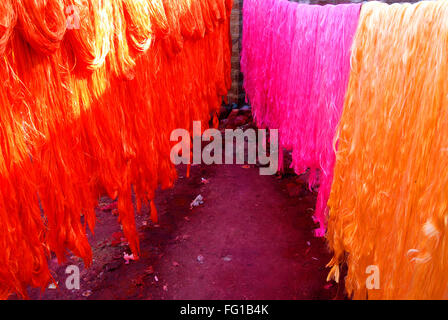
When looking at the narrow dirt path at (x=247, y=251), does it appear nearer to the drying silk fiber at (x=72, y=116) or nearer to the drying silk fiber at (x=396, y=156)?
the drying silk fiber at (x=72, y=116)

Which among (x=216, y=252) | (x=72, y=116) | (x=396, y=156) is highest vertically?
(x=72, y=116)

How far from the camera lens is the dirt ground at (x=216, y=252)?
7.77 feet

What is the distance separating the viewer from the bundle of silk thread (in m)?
1.71

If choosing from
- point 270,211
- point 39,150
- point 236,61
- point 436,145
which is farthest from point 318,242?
point 236,61

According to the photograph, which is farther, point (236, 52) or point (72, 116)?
point (236, 52)

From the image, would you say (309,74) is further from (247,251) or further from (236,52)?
(236,52)

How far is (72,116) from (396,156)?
4.39ft

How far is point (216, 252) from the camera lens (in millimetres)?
2799


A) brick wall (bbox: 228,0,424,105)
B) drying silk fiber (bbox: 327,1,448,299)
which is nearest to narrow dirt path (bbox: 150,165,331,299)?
drying silk fiber (bbox: 327,1,448,299)

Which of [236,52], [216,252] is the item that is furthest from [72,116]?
[236,52]

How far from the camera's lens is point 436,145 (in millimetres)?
1008

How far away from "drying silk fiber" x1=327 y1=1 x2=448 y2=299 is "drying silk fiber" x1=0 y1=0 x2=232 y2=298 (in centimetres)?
114

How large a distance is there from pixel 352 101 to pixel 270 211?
2.12 meters

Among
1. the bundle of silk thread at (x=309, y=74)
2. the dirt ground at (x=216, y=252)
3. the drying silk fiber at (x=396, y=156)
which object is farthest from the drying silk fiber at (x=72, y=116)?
the drying silk fiber at (x=396, y=156)
